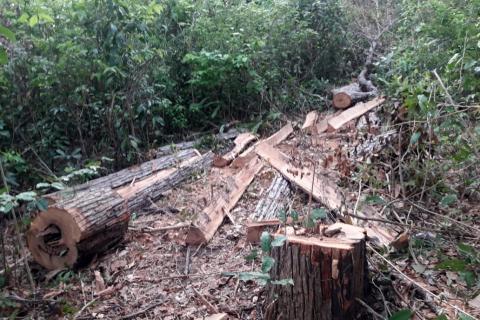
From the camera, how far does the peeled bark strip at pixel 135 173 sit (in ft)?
15.1

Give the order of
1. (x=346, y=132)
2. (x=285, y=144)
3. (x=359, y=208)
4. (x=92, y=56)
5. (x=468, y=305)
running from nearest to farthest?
1. (x=468, y=305)
2. (x=359, y=208)
3. (x=92, y=56)
4. (x=285, y=144)
5. (x=346, y=132)

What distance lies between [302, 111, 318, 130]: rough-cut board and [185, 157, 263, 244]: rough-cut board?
150 cm

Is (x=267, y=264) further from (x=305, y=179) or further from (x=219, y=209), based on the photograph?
(x=305, y=179)

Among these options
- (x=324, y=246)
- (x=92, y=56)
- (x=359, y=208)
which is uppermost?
(x=92, y=56)

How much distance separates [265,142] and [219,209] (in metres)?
1.59

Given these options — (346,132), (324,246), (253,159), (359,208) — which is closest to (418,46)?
(346,132)

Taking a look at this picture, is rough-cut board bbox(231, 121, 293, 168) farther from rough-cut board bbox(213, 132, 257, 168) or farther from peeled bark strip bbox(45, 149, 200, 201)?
peeled bark strip bbox(45, 149, 200, 201)

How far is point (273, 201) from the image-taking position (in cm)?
438

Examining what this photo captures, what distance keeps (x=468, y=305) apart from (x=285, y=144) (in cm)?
356

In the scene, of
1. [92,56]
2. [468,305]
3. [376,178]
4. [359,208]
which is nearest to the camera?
[468,305]

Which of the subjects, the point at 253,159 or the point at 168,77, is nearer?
the point at 253,159

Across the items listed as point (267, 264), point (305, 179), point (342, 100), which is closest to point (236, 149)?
point (305, 179)

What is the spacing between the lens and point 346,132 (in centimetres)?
637

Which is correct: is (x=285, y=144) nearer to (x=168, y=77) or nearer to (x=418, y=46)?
(x=168, y=77)
